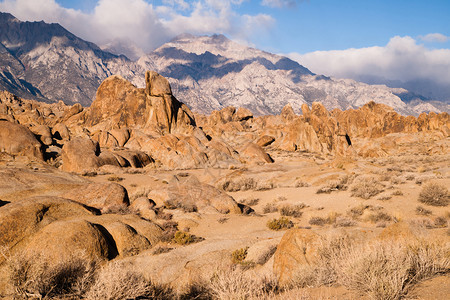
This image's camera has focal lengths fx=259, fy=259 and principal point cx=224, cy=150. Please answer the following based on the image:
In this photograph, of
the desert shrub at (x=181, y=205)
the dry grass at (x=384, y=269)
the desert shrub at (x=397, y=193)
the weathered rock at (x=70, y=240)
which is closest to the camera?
the dry grass at (x=384, y=269)

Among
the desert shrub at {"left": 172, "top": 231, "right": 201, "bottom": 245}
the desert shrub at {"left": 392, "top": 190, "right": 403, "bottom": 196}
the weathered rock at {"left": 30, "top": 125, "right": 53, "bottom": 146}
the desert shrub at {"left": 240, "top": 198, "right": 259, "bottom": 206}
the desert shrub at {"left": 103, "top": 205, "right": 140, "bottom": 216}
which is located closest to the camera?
the desert shrub at {"left": 172, "top": 231, "right": 201, "bottom": 245}

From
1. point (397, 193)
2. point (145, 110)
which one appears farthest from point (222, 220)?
point (145, 110)

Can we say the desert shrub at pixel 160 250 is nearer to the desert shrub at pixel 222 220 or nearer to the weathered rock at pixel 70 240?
the weathered rock at pixel 70 240

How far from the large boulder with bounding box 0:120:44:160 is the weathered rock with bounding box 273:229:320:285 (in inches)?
1300

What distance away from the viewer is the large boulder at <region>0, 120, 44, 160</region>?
98.9ft

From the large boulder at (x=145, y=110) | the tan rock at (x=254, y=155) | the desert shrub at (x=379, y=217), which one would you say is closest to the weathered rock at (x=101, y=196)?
the desert shrub at (x=379, y=217)

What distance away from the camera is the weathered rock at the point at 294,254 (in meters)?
5.88

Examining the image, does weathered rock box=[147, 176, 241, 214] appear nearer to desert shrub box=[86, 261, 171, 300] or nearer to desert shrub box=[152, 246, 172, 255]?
desert shrub box=[152, 246, 172, 255]

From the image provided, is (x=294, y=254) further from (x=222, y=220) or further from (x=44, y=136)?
(x=44, y=136)

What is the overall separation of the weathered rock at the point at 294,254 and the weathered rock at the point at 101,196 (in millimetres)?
9346

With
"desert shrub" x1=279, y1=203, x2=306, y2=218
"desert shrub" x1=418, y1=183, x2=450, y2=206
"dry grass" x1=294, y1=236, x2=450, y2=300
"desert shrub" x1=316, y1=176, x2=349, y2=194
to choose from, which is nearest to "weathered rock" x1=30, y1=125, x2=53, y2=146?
"desert shrub" x1=279, y1=203, x2=306, y2=218

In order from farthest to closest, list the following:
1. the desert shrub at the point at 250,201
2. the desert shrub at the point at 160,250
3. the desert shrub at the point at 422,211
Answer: the desert shrub at the point at 250,201
the desert shrub at the point at 422,211
the desert shrub at the point at 160,250

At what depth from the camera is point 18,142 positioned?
102 ft

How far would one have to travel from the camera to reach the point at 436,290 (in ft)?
12.7
